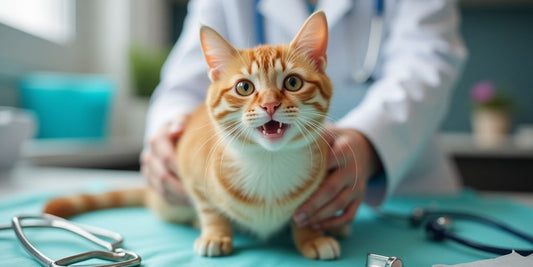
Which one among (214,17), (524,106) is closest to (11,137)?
(214,17)

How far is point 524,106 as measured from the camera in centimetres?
285

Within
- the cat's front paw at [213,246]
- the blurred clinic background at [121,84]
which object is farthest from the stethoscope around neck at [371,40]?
the blurred clinic background at [121,84]

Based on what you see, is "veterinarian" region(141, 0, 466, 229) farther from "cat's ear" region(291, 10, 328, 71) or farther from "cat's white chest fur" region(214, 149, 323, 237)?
"cat's ear" region(291, 10, 328, 71)

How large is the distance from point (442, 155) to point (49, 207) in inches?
39.5

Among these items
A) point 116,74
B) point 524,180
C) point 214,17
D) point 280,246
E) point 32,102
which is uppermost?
point 116,74

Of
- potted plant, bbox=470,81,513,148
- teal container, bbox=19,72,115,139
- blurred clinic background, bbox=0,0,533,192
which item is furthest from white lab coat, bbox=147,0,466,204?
potted plant, bbox=470,81,513,148

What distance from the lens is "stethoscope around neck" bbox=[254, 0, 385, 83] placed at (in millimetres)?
993

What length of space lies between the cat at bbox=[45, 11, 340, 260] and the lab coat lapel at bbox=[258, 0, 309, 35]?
29 centimetres

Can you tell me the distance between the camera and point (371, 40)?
3.32 ft

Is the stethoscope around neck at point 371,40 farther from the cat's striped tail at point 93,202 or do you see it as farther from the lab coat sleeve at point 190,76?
→ the cat's striped tail at point 93,202

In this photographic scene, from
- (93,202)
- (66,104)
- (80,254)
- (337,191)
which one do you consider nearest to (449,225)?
(337,191)

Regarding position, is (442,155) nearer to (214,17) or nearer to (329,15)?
(329,15)

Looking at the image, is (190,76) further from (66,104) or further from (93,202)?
(66,104)

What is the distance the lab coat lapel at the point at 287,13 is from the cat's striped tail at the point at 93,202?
0.51 meters
